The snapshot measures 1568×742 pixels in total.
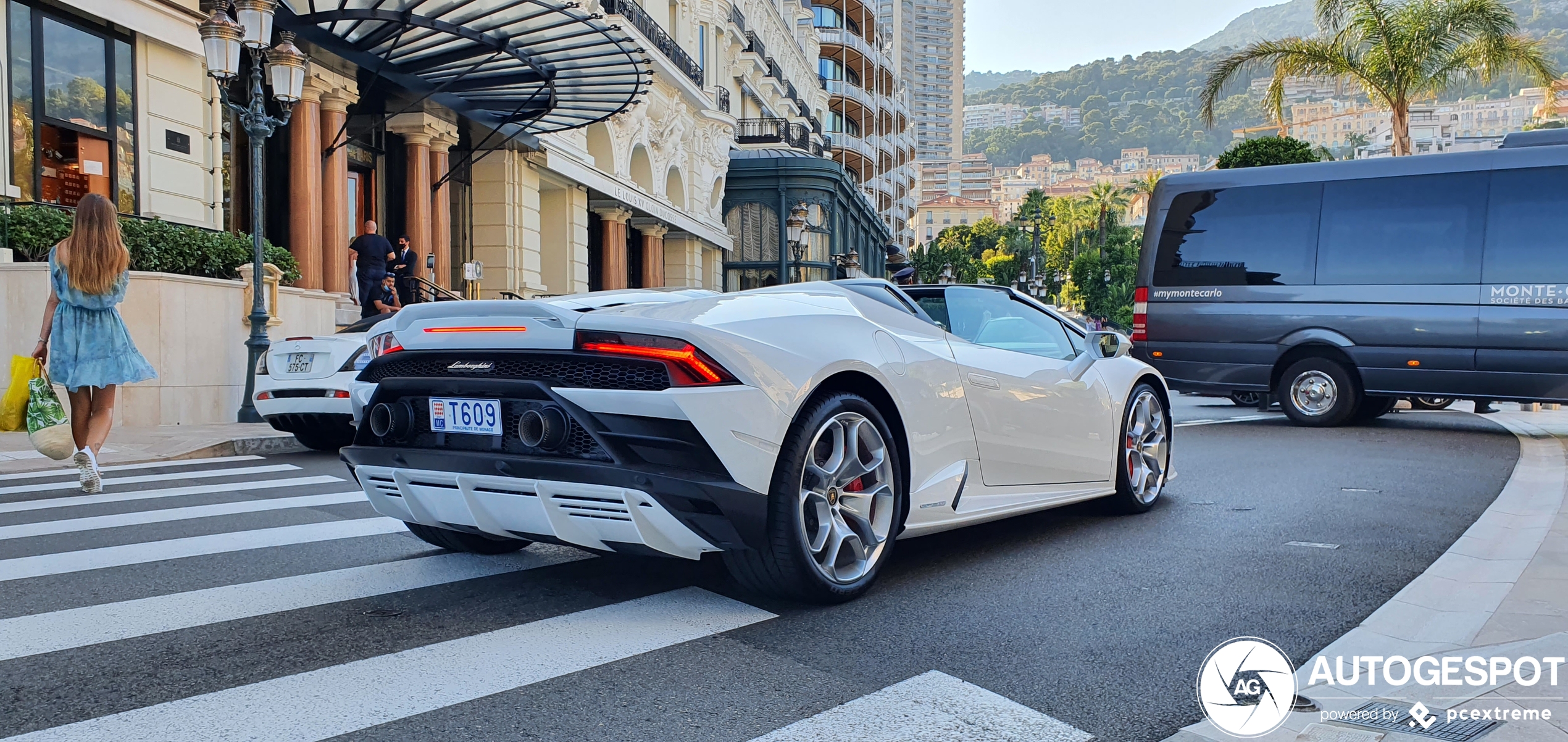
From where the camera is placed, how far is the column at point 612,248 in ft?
99.0

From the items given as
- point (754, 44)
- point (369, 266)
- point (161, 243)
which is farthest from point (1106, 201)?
point (161, 243)

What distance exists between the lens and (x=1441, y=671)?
315 cm

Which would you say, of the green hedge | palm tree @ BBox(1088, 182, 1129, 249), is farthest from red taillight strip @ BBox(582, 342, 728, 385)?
palm tree @ BBox(1088, 182, 1129, 249)

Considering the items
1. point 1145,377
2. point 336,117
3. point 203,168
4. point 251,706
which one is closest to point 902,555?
point 1145,377

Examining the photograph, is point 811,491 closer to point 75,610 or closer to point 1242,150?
point 75,610

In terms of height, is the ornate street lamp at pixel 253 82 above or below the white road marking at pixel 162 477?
above

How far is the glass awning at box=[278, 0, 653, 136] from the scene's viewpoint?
14602 millimetres

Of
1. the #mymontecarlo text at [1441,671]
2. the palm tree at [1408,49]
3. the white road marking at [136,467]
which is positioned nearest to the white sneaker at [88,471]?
the white road marking at [136,467]

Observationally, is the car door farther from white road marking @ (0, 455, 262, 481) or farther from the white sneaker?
white road marking @ (0, 455, 262, 481)

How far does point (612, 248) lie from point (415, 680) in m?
28.0

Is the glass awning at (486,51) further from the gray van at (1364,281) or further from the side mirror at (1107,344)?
the side mirror at (1107,344)

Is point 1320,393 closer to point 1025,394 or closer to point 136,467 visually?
point 1025,394

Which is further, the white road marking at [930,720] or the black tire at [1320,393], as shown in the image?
the black tire at [1320,393]

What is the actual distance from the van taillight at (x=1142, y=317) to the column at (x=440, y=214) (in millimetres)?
12410
